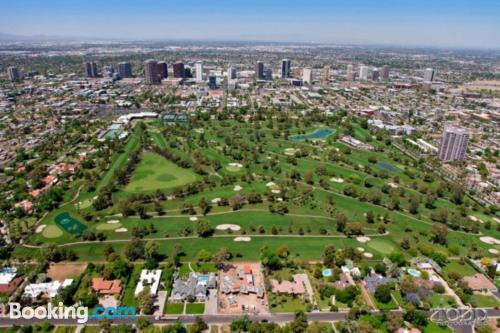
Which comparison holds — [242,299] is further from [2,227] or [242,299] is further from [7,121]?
[7,121]

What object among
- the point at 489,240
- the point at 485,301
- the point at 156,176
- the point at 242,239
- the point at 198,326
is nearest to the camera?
the point at 198,326

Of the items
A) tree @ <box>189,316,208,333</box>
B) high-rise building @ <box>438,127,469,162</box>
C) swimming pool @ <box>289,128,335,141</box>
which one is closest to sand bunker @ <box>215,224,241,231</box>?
tree @ <box>189,316,208,333</box>

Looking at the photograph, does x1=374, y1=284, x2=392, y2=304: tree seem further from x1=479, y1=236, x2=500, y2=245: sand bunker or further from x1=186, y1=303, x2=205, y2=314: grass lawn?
x1=479, y1=236, x2=500, y2=245: sand bunker

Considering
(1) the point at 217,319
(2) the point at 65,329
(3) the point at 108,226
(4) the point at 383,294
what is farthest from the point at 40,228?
Answer: (4) the point at 383,294

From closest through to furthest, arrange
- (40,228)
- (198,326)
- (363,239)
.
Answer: (198,326)
(363,239)
(40,228)

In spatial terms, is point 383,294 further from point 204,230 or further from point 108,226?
point 108,226

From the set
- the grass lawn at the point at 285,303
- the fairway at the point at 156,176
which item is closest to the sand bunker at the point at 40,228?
→ the fairway at the point at 156,176

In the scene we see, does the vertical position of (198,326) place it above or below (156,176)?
above
